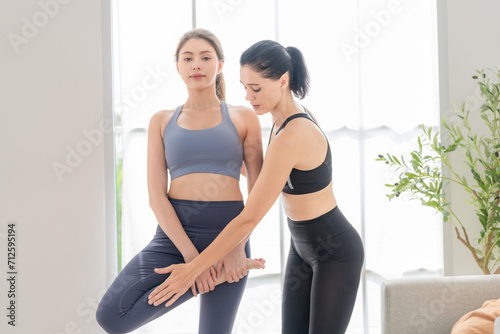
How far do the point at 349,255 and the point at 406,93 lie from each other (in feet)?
5.01

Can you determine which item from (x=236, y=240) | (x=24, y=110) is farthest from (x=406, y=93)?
(x=24, y=110)

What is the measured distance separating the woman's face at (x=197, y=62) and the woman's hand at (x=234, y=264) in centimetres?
65

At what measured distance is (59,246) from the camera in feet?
8.36

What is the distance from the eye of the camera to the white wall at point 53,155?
8.24ft

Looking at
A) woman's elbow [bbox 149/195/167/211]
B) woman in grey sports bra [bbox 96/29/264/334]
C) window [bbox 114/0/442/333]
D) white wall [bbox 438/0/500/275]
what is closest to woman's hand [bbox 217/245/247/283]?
woman in grey sports bra [bbox 96/29/264/334]

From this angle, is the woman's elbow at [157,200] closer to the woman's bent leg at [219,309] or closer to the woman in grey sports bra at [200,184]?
the woman in grey sports bra at [200,184]

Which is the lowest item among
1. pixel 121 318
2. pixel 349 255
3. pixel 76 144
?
pixel 121 318

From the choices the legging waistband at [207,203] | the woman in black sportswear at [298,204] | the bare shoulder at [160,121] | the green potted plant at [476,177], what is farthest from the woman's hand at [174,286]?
the green potted plant at [476,177]

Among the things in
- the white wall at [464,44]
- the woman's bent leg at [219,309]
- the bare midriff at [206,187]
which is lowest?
the woman's bent leg at [219,309]

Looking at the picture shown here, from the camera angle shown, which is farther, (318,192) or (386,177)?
(386,177)

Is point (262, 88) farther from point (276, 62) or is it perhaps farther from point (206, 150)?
point (206, 150)

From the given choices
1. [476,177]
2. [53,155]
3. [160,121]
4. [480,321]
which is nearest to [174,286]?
[160,121]

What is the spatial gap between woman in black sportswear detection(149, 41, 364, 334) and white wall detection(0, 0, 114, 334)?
44.1 inches

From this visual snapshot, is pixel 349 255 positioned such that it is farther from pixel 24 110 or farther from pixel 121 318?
pixel 24 110
